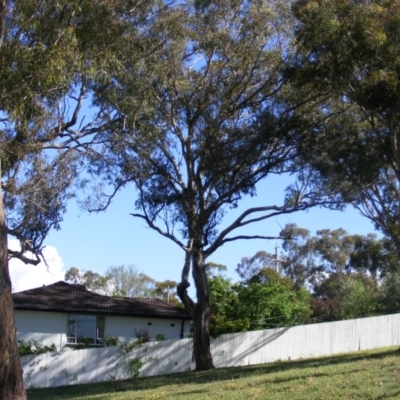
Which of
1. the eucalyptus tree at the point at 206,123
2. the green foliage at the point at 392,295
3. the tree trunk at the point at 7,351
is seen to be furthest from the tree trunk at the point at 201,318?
the green foliage at the point at 392,295

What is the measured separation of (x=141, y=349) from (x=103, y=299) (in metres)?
8.35

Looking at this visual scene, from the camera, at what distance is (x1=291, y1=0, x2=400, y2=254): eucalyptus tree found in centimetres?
2186

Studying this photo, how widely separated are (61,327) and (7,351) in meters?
22.9

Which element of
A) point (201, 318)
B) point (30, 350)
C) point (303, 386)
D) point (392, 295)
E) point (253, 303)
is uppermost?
point (392, 295)

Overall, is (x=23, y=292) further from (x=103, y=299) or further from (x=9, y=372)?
(x=9, y=372)

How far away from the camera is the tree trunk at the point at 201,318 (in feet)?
93.5

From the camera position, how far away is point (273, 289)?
39156mm

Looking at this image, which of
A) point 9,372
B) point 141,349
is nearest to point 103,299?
point 141,349

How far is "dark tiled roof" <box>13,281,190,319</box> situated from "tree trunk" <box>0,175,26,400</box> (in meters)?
22.1

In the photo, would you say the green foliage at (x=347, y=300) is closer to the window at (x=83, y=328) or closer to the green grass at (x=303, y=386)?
the window at (x=83, y=328)

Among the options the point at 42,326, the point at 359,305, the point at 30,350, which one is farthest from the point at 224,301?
the point at 30,350

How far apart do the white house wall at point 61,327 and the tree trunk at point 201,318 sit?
8981 mm

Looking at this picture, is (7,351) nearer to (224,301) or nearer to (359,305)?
(224,301)

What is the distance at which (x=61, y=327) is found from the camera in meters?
36.7
